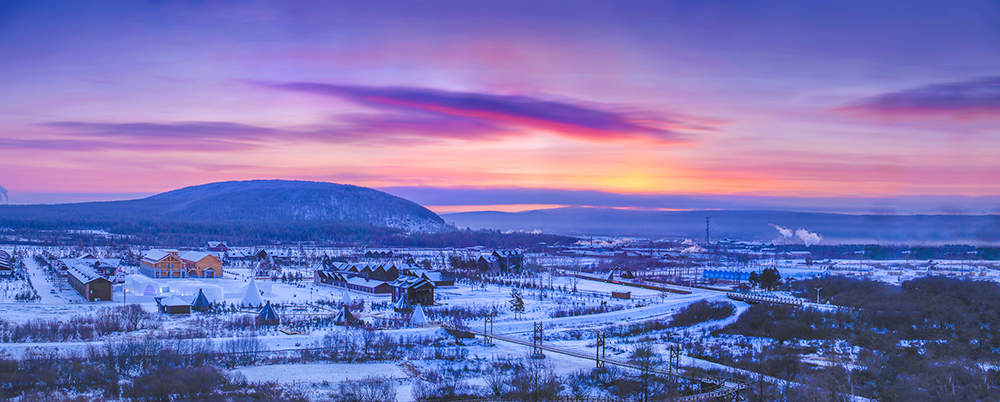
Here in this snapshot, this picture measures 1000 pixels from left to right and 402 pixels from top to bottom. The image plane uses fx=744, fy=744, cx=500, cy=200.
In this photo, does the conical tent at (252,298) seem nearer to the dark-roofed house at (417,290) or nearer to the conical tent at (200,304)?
the conical tent at (200,304)

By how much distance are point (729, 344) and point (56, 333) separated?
83.6 feet

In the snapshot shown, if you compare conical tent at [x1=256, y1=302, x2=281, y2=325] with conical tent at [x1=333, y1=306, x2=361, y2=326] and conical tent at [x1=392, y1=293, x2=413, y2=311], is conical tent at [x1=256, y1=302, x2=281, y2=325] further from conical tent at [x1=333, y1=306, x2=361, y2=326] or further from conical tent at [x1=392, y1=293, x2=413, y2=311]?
conical tent at [x1=392, y1=293, x2=413, y2=311]

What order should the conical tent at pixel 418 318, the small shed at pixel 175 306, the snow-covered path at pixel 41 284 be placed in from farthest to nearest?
the snow-covered path at pixel 41 284
the small shed at pixel 175 306
the conical tent at pixel 418 318

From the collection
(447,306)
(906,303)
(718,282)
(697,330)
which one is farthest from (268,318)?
(718,282)

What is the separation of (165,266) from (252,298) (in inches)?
843

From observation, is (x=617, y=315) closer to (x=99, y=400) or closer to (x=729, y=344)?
(x=729, y=344)

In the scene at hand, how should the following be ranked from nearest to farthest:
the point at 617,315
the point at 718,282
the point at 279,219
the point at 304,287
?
the point at 617,315 < the point at 304,287 < the point at 718,282 < the point at 279,219

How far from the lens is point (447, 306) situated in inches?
1548

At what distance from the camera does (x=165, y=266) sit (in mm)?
55156

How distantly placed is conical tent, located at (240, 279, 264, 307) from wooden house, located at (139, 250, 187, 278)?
20.0 metres

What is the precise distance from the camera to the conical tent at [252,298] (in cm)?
3716

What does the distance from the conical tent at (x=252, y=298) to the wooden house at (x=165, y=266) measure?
1998 centimetres

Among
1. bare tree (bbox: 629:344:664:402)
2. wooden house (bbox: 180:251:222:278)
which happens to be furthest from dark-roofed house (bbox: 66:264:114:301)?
bare tree (bbox: 629:344:664:402)

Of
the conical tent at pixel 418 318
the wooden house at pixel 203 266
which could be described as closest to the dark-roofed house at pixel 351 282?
the wooden house at pixel 203 266
